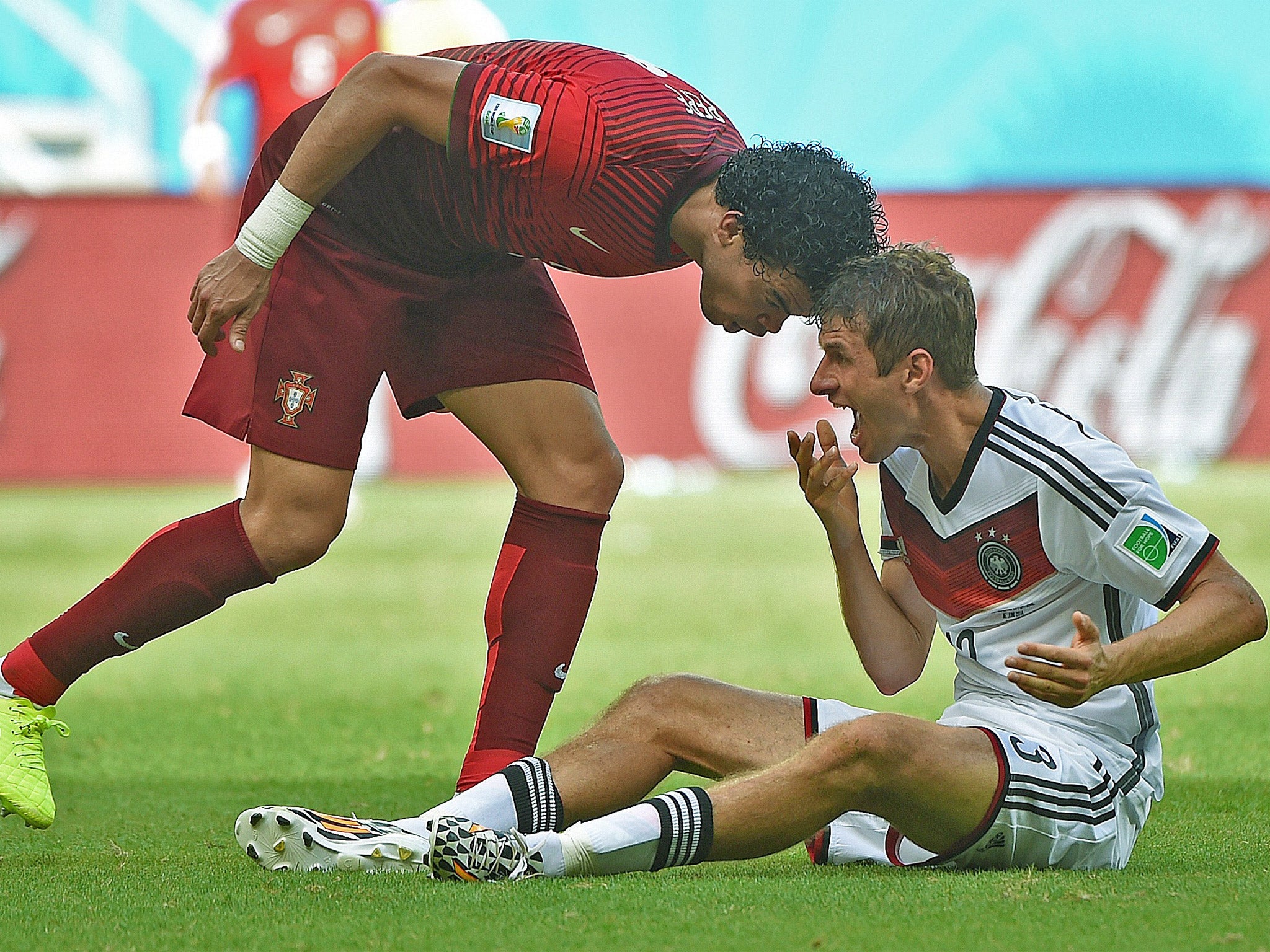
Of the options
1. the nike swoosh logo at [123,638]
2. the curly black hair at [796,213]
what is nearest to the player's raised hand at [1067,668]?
the curly black hair at [796,213]

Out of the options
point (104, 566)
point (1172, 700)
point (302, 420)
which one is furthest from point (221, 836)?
point (104, 566)

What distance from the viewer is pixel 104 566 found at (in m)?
8.04

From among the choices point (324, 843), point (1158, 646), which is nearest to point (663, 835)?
point (324, 843)

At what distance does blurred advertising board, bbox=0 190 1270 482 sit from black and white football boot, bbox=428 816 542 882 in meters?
11.1

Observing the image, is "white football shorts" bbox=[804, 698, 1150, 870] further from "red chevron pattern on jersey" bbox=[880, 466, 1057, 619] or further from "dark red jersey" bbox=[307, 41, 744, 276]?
"dark red jersey" bbox=[307, 41, 744, 276]

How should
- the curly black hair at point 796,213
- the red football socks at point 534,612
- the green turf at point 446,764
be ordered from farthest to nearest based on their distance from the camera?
the red football socks at point 534,612
the curly black hair at point 796,213
the green turf at point 446,764

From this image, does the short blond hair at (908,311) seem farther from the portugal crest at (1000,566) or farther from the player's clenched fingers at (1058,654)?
the player's clenched fingers at (1058,654)

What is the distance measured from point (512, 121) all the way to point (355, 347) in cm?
59

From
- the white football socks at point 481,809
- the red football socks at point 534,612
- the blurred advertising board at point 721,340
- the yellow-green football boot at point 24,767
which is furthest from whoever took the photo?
the blurred advertising board at point 721,340

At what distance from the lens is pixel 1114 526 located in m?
2.41

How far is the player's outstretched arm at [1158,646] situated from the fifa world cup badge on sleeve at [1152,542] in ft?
0.18

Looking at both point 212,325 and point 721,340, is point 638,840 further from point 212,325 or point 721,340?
point 721,340

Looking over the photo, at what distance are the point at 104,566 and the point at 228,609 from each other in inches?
41.1

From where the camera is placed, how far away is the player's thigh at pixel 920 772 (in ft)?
7.74
